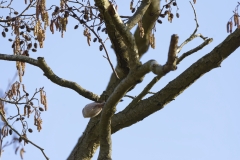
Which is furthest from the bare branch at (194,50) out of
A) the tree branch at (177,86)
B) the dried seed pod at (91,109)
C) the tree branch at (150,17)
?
the tree branch at (150,17)

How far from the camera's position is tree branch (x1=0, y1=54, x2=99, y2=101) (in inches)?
110

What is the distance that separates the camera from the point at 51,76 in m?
2.87

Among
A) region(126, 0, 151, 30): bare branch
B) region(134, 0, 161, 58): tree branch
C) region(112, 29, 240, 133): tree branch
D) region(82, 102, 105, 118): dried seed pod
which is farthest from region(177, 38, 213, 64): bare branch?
region(134, 0, 161, 58): tree branch

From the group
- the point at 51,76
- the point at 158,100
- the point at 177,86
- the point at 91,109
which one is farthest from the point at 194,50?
the point at 51,76

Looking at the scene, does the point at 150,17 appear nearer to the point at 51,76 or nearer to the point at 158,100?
the point at 158,100

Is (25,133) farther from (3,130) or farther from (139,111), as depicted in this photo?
(139,111)

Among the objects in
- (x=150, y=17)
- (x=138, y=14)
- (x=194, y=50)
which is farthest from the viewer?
(x=150, y=17)

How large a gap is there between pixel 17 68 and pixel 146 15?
1.11 meters

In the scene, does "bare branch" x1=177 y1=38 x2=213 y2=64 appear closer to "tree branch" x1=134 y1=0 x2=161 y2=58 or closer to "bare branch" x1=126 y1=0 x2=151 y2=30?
"bare branch" x1=126 y1=0 x2=151 y2=30

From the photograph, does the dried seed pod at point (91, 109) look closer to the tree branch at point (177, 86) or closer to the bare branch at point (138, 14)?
the tree branch at point (177, 86)

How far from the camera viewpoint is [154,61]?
1.93 metres

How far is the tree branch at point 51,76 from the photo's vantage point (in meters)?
2.78

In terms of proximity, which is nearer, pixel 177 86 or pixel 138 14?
pixel 177 86

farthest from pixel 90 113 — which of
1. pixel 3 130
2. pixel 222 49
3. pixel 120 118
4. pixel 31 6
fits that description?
pixel 31 6
